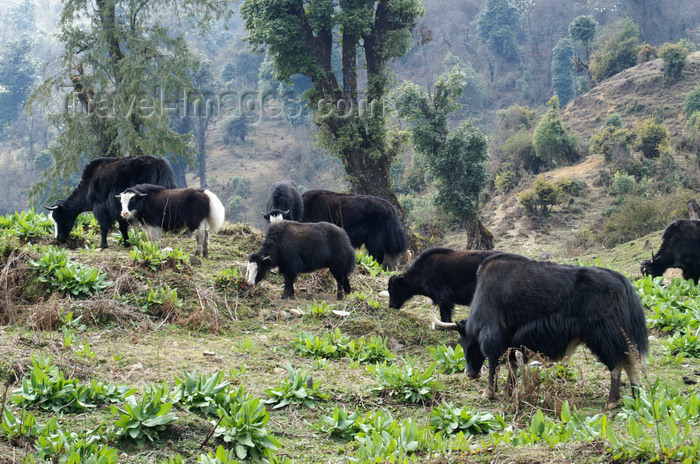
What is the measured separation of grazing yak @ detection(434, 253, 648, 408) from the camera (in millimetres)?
5898

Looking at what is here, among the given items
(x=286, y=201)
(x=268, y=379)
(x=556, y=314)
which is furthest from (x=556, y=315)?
(x=286, y=201)

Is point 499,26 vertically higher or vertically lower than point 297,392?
higher

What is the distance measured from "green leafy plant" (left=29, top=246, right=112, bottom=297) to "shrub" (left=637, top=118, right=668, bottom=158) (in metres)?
28.8

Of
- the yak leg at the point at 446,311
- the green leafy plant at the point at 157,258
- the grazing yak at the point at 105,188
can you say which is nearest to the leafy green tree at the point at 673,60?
the grazing yak at the point at 105,188

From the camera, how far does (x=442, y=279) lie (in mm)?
8914

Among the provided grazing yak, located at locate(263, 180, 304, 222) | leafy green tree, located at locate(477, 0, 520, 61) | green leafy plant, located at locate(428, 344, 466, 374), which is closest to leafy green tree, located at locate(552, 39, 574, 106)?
leafy green tree, located at locate(477, 0, 520, 61)

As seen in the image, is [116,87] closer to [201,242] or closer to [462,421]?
[201,242]

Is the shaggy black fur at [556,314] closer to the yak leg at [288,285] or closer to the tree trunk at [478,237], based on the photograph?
the yak leg at [288,285]

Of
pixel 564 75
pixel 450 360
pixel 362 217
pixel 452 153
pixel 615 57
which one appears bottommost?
pixel 450 360

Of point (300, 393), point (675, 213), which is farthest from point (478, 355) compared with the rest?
point (675, 213)

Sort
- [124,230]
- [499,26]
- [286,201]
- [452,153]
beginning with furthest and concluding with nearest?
[499,26], [452,153], [286,201], [124,230]

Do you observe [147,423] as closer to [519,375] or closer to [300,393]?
[300,393]

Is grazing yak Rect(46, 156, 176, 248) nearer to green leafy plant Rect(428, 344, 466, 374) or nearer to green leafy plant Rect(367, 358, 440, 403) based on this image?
green leafy plant Rect(428, 344, 466, 374)

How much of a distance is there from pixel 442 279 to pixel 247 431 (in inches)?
178
